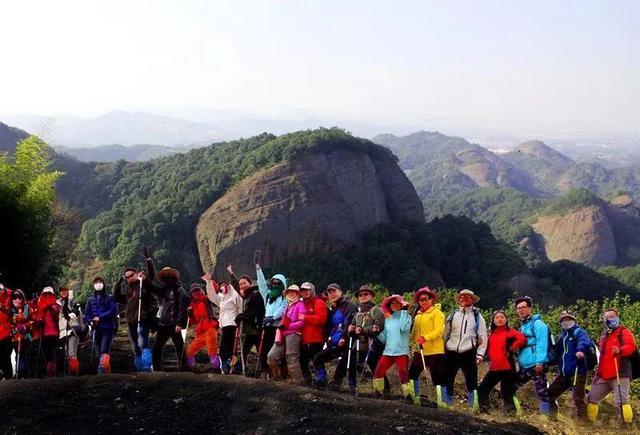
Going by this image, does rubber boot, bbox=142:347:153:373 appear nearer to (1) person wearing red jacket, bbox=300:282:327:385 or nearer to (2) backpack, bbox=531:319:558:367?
(1) person wearing red jacket, bbox=300:282:327:385

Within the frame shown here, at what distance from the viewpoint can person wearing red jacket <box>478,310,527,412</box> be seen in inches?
290

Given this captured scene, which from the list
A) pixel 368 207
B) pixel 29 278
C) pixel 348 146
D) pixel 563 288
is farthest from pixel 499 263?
→ pixel 29 278

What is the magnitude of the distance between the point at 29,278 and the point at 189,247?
3836cm

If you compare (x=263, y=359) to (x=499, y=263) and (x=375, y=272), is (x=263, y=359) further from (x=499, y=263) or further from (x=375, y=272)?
(x=499, y=263)

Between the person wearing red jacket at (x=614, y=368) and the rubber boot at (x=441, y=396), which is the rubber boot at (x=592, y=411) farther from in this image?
the rubber boot at (x=441, y=396)

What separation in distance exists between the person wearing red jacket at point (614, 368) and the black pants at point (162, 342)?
18.0 feet

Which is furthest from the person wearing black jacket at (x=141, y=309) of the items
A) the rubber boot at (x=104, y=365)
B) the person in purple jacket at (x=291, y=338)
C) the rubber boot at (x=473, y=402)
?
the rubber boot at (x=473, y=402)

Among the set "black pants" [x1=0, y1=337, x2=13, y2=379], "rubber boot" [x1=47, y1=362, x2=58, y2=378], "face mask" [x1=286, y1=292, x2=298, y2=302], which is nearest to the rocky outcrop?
"face mask" [x1=286, y1=292, x2=298, y2=302]

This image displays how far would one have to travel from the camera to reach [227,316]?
8703 millimetres

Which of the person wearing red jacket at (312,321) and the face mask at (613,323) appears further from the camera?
the person wearing red jacket at (312,321)

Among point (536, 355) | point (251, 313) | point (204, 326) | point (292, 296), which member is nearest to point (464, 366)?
point (536, 355)

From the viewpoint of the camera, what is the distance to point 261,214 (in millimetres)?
54500

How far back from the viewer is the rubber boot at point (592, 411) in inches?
286

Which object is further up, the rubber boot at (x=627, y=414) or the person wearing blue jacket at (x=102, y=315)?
the person wearing blue jacket at (x=102, y=315)
